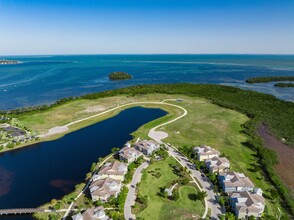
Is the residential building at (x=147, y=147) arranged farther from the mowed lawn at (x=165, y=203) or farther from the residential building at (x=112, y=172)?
the residential building at (x=112, y=172)

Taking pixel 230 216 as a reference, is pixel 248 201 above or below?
above

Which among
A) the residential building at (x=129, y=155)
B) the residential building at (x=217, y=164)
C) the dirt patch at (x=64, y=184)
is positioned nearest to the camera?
the dirt patch at (x=64, y=184)

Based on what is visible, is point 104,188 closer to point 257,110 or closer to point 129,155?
point 129,155

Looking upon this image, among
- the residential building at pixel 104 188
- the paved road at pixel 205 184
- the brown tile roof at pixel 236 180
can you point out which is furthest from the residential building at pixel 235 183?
the residential building at pixel 104 188

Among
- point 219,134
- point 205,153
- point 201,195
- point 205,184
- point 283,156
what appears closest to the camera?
point 201,195

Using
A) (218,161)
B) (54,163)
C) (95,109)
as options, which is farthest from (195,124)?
(54,163)

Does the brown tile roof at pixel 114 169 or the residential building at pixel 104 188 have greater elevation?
the brown tile roof at pixel 114 169

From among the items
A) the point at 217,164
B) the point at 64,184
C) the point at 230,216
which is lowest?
the point at 64,184
